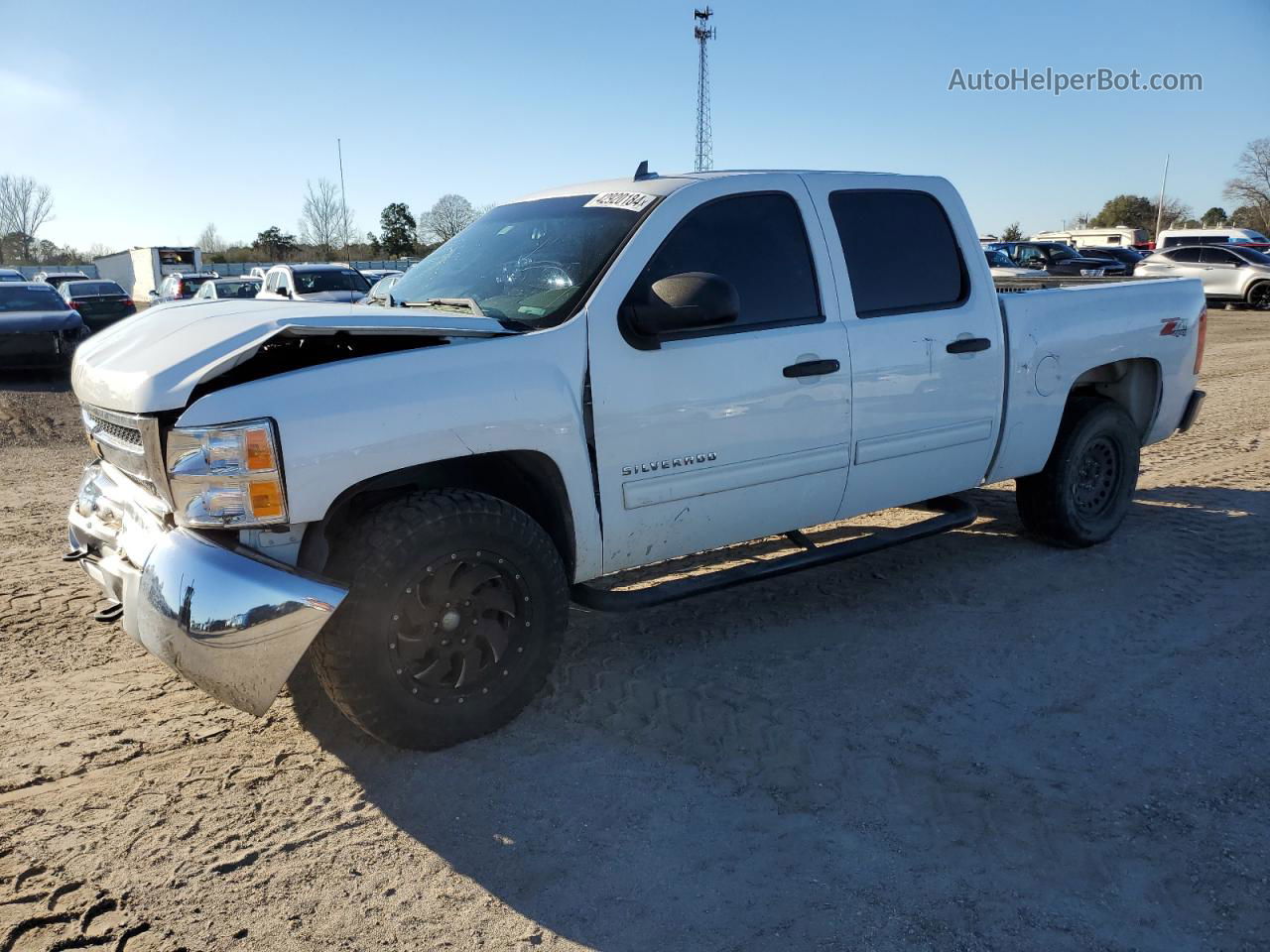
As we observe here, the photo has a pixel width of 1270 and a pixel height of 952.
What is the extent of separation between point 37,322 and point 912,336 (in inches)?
521

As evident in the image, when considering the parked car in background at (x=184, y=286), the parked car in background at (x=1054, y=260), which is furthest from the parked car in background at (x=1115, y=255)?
the parked car in background at (x=184, y=286)

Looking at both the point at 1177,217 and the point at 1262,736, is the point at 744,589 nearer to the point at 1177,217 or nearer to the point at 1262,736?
the point at 1262,736

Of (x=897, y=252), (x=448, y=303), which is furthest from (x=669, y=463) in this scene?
(x=897, y=252)

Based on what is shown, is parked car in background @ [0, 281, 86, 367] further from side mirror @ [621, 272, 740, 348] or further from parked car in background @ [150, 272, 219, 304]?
side mirror @ [621, 272, 740, 348]

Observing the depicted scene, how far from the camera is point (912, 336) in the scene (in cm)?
446

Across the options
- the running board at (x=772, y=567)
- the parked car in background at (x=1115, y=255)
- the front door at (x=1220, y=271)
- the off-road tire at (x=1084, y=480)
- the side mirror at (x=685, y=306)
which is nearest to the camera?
the side mirror at (x=685, y=306)

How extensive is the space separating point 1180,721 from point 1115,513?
7.73 feet

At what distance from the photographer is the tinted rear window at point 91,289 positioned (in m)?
22.8

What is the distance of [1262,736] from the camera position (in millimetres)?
3549

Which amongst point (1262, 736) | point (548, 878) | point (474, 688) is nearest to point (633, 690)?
point (474, 688)

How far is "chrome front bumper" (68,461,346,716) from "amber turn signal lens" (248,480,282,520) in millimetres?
150

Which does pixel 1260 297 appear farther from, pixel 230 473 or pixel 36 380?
pixel 230 473

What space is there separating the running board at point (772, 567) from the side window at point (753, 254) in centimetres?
107

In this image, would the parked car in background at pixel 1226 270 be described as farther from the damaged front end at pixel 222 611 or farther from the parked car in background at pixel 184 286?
the damaged front end at pixel 222 611
